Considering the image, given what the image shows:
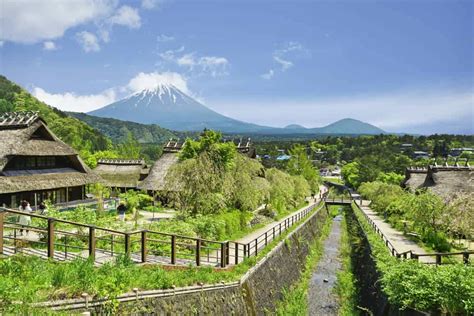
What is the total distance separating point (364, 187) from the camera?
61719mm

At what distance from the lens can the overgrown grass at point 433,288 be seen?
922 centimetres

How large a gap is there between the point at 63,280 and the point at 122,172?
1403 inches

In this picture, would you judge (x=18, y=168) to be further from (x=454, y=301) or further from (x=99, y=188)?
(x=454, y=301)

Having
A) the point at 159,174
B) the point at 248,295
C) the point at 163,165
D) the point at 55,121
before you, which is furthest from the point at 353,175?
the point at 248,295

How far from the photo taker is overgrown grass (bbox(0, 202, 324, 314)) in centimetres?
621

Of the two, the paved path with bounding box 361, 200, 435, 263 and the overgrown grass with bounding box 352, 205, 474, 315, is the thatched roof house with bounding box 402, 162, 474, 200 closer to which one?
the paved path with bounding box 361, 200, 435, 263

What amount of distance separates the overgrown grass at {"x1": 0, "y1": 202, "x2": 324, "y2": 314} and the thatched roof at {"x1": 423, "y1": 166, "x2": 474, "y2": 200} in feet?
93.9

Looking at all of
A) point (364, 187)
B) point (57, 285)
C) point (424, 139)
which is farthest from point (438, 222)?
point (424, 139)

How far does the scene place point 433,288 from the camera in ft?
32.3

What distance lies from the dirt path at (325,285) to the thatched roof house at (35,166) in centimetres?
1852

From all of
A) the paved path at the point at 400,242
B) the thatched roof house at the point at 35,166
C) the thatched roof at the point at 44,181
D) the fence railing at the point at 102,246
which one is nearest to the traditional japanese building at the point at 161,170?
the thatched roof at the point at 44,181

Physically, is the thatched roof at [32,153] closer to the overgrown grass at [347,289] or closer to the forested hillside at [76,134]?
the forested hillside at [76,134]

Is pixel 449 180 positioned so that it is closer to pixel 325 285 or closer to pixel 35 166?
pixel 325 285

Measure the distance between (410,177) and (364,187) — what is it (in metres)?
14.0
